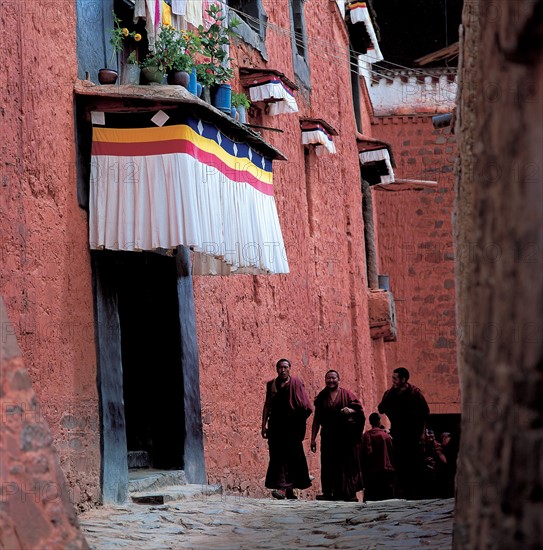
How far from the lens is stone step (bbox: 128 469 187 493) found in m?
7.69

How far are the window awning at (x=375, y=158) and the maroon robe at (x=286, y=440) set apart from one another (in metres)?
8.20

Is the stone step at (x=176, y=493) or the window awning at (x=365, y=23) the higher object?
the window awning at (x=365, y=23)

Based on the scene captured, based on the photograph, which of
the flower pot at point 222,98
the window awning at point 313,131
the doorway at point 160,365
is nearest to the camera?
the doorway at point 160,365

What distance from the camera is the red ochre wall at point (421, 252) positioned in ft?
64.3

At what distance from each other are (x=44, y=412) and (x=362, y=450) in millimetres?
3894

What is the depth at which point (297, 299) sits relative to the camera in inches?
473

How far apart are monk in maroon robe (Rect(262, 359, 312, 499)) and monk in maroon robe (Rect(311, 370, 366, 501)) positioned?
7.4 inches

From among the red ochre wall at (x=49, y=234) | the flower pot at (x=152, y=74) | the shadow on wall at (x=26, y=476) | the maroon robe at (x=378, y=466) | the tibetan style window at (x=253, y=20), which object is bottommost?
the maroon robe at (x=378, y=466)

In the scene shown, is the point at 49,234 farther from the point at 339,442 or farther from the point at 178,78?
the point at 339,442

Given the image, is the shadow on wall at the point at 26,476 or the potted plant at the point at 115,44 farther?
the potted plant at the point at 115,44

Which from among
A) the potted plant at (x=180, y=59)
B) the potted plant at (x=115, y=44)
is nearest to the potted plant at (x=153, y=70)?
the potted plant at (x=180, y=59)

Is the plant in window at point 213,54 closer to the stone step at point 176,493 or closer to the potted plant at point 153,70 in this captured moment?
the potted plant at point 153,70

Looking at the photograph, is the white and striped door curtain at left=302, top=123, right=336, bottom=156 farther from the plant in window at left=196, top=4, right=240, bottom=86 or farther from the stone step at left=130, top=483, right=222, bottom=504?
the stone step at left=130, top=483, right=222, bottom=504

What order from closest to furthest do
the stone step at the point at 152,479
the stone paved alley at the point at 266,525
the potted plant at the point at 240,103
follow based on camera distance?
1. the stone paved alley at the point at 266,525
2. the stone step at the point at 152,479
3. the potted plant at the point at 240,103
